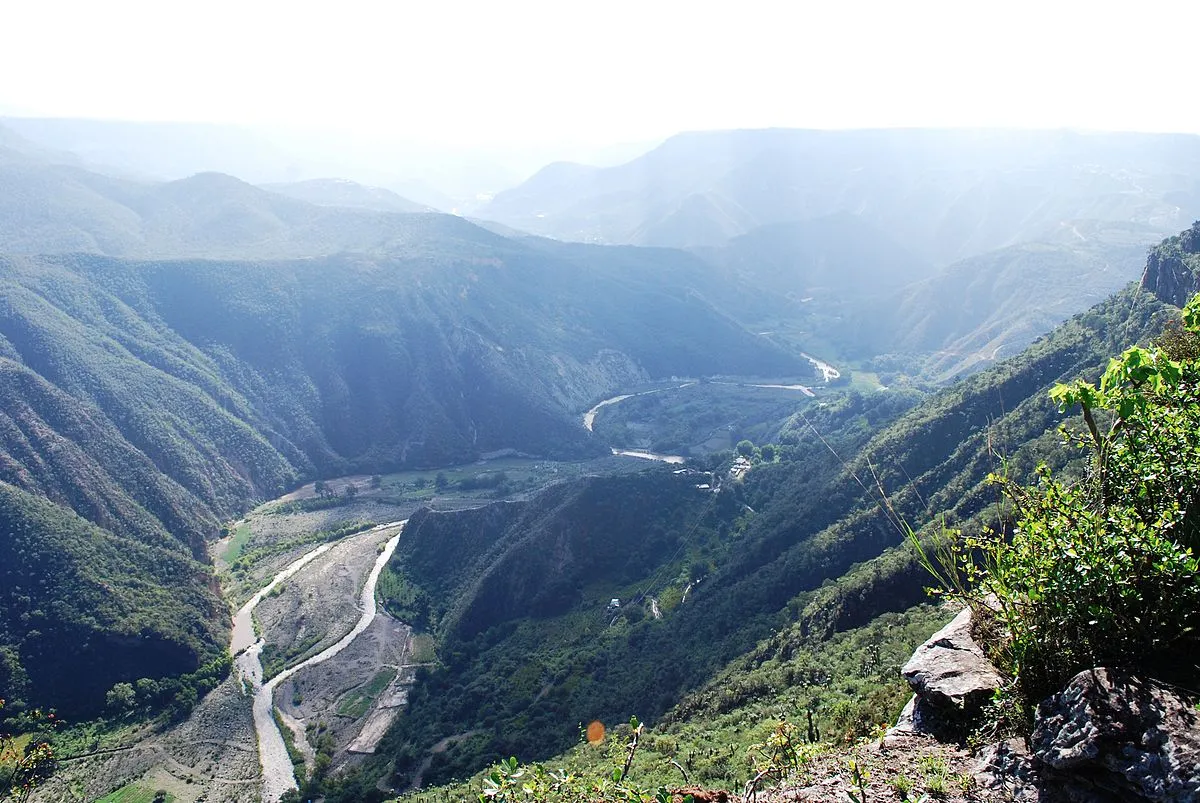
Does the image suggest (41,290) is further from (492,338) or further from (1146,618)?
(1146,618)

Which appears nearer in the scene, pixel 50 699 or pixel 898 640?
pixel 898 640

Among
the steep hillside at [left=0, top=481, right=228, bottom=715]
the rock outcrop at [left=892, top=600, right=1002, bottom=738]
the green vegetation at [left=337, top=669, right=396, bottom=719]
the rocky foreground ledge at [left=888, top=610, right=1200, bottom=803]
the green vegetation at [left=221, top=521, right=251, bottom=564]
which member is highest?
the rocky foreground ledge at [left=888, top=610, right=1200, bottom=803]

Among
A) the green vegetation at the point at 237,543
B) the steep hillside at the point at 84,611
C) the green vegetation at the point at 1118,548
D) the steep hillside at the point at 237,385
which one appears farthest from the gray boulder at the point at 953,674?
the green vegetation at the point at 237,543

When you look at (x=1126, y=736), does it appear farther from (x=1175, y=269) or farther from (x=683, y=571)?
(x=1175, y=269)

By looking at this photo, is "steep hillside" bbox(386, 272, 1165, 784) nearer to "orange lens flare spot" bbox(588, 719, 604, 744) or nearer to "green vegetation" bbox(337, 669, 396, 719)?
"orange lens flare spot" bbox(588, 719, 604, 744)

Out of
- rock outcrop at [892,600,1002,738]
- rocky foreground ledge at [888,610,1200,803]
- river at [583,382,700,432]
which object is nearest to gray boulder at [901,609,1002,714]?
rock outcrop at [892,600,1002,738]

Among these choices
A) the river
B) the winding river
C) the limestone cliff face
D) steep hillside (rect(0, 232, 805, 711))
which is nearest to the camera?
the winding river

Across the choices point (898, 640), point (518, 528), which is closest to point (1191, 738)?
point (898, 640)
